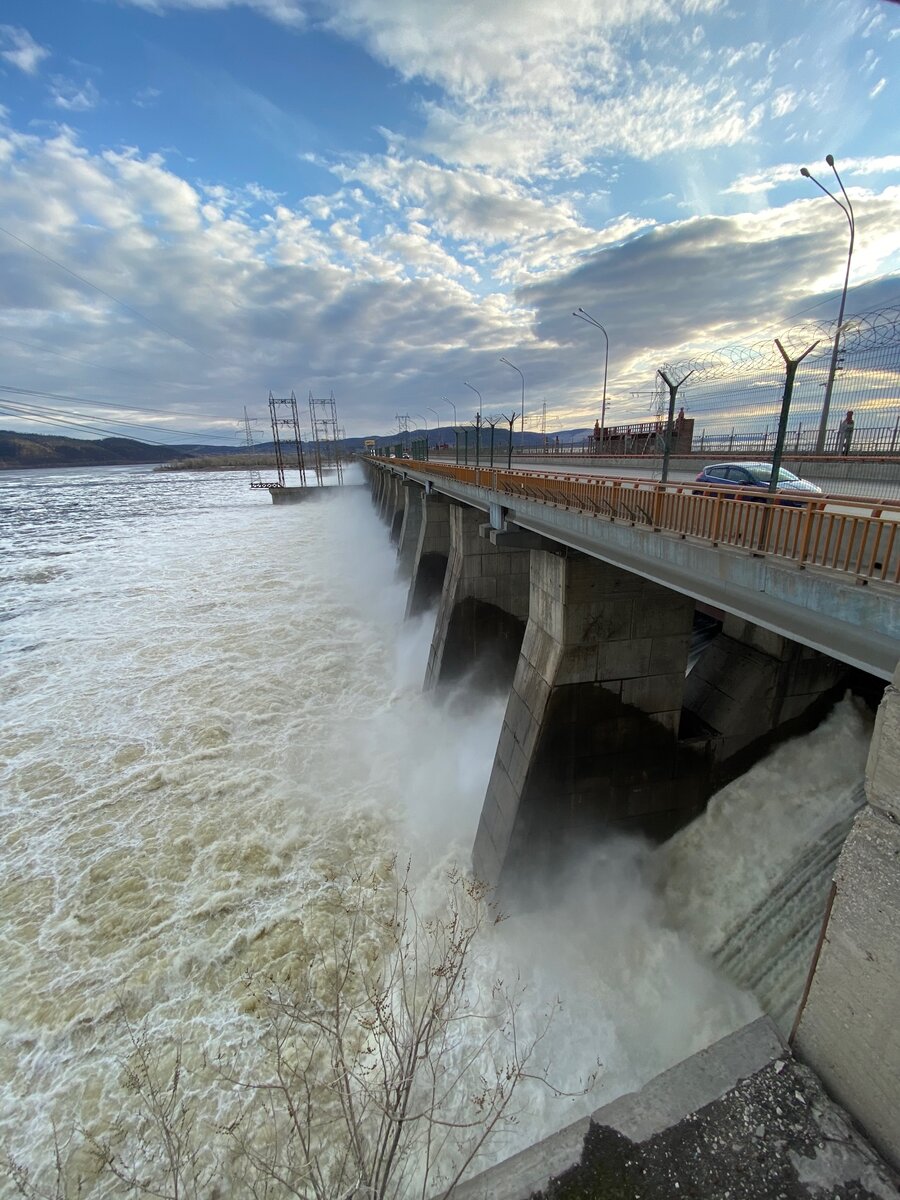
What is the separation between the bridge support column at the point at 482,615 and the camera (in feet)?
62.2

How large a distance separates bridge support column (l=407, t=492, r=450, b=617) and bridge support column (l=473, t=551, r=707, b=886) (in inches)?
585

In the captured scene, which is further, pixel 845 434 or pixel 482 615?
pixel 845 434

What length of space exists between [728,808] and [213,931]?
1172 centimetres

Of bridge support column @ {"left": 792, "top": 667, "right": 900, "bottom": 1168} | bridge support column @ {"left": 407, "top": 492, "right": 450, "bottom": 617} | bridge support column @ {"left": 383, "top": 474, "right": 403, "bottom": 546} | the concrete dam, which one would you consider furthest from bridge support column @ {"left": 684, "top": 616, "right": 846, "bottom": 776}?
bridge support column @ {"left": 383, "top": 474, "right": 403, "bottom": 546}

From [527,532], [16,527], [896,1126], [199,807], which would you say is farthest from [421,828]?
[16,527]

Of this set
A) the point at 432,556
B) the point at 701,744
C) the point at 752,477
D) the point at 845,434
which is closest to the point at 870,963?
the point at 701,744

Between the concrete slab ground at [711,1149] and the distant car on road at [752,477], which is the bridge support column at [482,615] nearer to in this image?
the distant car on road at [752,477]

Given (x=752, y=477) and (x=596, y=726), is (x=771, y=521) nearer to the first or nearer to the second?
(x=596, y=726)

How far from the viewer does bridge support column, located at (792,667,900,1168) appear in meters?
4.51

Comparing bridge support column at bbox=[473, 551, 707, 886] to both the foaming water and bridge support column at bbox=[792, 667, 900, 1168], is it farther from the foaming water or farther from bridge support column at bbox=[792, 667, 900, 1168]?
bridge support column at bbox=[792, 667, 900, 1168]

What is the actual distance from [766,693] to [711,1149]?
9.31 meters

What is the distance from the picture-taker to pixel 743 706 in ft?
39.5

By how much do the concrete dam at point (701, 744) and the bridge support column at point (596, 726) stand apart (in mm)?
49

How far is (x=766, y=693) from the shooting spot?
1191cm
